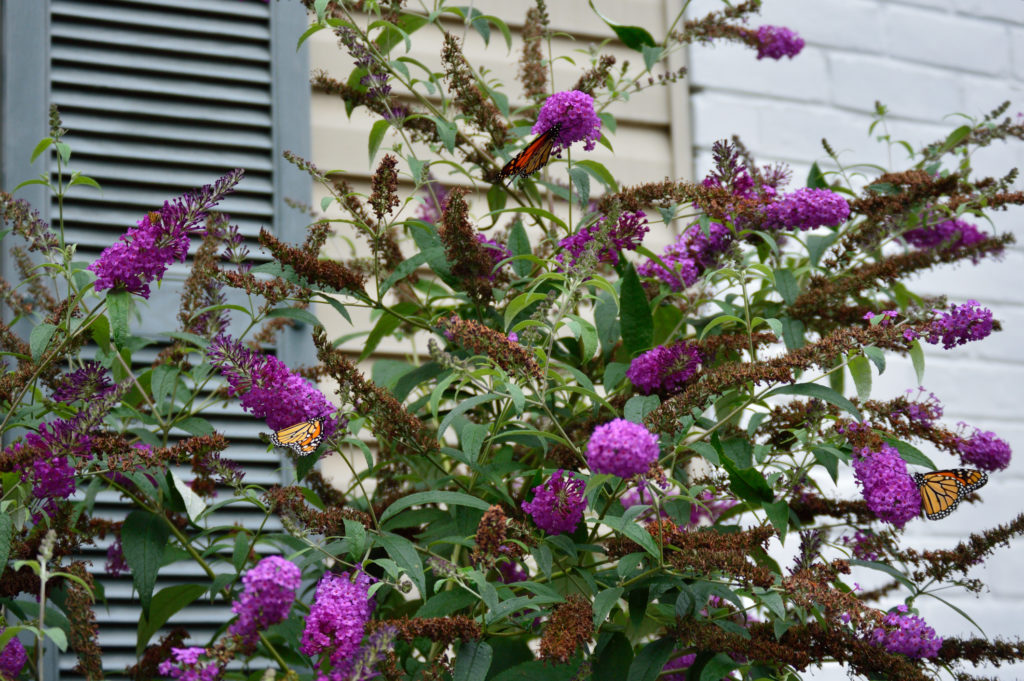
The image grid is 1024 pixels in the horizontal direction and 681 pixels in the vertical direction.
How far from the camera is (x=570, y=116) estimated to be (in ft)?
4.20

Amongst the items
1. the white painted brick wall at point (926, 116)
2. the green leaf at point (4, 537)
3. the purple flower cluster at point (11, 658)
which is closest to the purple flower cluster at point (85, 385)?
the green leaf at point (4, 537)

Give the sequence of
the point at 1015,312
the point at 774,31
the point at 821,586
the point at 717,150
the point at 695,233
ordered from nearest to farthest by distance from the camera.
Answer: the point at 821,586, the point at 717,150, the point at 695,233, the point at 774,31, the point at 1015,312

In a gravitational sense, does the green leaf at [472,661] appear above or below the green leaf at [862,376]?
below

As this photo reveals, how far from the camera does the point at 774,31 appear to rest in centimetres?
183

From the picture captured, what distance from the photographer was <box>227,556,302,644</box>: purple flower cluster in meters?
0.85

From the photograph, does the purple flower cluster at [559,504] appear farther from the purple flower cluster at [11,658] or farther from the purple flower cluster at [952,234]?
the purple flower cluster at [952,234]

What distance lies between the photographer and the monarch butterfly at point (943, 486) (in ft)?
4.44

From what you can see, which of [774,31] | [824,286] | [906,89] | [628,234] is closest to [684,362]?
[628,234]

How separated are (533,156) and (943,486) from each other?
2.28 ft

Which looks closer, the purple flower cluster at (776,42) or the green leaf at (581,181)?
the green leaf at (581,181)

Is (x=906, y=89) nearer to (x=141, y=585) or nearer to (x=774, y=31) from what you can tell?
(x=774, y=31)

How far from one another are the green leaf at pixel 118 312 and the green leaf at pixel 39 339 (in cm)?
12

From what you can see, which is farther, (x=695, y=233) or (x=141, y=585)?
(x=695, y=233)

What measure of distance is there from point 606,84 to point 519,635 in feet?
2.58
